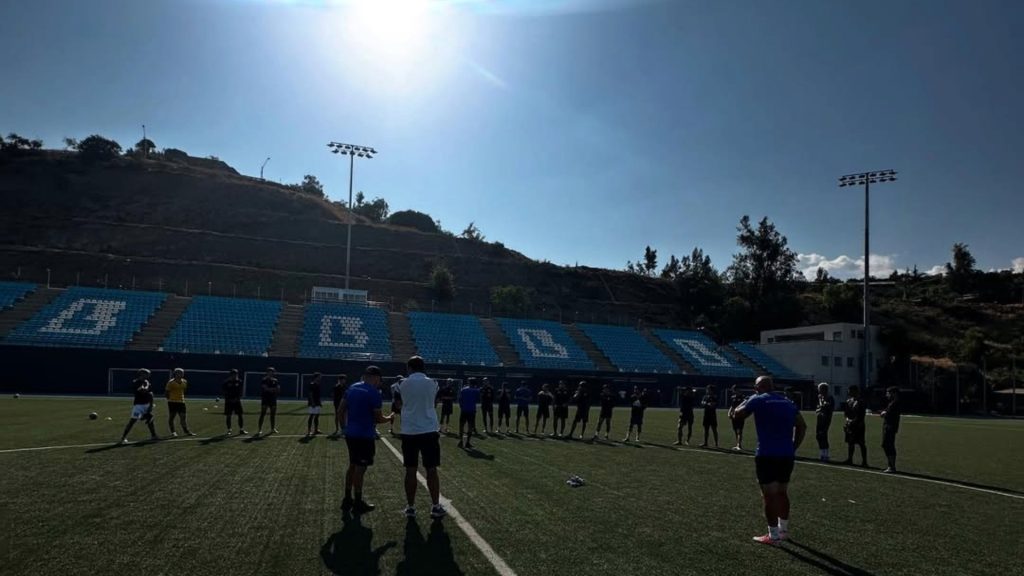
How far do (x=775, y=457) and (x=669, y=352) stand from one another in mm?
50984

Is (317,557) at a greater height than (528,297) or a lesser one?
lesser

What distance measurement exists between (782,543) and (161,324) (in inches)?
1748

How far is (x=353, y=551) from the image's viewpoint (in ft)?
22.6

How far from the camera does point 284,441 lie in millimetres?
17141

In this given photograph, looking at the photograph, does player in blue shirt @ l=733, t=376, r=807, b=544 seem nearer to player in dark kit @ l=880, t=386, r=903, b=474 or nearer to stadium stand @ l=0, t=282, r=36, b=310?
player in dark kit @ l=880, t=386, r=903, b=474

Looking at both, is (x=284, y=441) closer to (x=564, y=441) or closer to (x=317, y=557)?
(x=564, y=441)

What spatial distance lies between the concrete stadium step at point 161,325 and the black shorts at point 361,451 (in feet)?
118

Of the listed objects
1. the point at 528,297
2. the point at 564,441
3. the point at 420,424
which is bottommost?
the point at 564,441

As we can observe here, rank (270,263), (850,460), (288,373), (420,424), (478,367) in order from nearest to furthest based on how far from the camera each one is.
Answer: (420,424), (850,460), (288,373), (478,367), (270,263)

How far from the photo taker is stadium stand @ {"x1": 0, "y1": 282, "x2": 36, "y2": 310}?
42344mm

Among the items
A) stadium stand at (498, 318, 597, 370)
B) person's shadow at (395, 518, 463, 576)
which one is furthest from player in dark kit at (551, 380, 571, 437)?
stadium stand at (498, 318, 597, 370)

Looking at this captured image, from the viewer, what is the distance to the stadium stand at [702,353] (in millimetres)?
55594

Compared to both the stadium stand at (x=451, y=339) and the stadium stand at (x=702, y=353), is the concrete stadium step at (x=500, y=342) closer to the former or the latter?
the stadium stand at (x=451, y=339)

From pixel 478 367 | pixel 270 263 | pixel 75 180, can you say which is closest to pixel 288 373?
pixel 478 367
